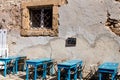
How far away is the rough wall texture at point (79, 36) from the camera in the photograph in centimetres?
731

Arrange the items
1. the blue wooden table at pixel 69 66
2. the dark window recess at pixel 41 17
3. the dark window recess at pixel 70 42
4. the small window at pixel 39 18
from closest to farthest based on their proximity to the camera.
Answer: the blue wooden table at pixel 69 66 → the dark window recess at pixel 70 42 → the small window at pixel 39 18 → the dark window recess at pixel 41 17

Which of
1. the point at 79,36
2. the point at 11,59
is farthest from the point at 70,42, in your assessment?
the point at 11,59

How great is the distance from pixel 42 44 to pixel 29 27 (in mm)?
770

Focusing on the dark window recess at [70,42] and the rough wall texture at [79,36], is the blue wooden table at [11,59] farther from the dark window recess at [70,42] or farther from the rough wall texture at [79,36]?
the dark window recess at [70,42]

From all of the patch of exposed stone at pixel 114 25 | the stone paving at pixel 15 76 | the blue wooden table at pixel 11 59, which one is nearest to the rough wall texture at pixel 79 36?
the patch of exposed stone at pixel 114 25

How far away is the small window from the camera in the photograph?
803cm

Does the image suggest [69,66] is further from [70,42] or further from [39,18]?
[39,18]

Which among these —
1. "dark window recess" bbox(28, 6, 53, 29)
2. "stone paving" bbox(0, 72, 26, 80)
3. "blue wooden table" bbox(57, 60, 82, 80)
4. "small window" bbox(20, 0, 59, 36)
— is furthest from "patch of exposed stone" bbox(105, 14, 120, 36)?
"stone paving" bbox(0, 72, 26, 80)

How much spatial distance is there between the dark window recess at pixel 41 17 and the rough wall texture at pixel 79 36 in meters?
0.43

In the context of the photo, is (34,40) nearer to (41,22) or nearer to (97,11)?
(41,22)

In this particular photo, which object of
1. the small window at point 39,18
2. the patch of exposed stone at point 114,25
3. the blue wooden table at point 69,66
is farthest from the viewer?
the small window at point 39,18

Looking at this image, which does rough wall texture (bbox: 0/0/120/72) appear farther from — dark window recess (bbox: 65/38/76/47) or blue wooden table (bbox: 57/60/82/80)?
blue wooden table (bbox: 57/60/82/80)

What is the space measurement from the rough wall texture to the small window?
0.56 ft

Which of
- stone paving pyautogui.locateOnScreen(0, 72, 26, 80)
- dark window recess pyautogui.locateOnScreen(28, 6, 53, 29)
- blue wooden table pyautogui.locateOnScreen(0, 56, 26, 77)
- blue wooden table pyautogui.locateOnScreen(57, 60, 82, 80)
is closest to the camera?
blue wooden table pyautogui.locateOnScreen(57, 60, 82, 80)
